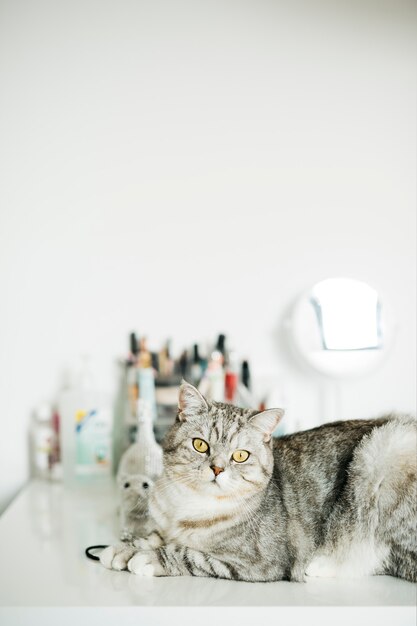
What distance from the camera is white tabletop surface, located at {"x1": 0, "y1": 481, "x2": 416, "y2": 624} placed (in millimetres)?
982

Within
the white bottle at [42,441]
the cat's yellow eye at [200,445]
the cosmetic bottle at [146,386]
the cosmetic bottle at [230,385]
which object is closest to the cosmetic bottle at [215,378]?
the cosmetic bottle at [230,385]

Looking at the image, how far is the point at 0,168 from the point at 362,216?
3.19 ft

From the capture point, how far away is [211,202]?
5.95 feet

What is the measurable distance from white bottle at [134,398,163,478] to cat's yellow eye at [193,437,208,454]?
1.17ft

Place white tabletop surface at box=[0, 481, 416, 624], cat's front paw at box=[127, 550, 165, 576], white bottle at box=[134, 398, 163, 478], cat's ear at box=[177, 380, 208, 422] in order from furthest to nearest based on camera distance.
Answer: white bottle at box=[134, 398, 163, 478] → cat's ear at box=[177, 380, 208, 422] → cat's front paw at box=[127, 550, 165, 576] → white tabletop surface at box=[0, 481, 416, 624]

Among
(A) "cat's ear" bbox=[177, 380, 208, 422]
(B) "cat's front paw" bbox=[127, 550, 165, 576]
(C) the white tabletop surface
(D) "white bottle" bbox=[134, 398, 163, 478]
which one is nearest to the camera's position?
(C) the white tabletop surface

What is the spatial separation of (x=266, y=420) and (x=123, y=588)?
363 mm

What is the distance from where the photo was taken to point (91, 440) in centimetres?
172

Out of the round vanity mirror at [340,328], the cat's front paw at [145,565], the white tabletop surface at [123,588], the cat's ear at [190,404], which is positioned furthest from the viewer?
the round vanity mirror at [340,328]

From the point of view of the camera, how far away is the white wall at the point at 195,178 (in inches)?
69.9

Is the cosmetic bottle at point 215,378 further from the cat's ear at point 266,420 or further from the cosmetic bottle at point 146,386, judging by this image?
the cat's ear at point 266,420

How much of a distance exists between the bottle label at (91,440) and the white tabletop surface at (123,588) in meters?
0.39

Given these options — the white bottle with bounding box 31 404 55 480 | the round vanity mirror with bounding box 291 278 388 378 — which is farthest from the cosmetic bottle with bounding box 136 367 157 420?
the round vanity mirror with bounding box 291 278 388 378

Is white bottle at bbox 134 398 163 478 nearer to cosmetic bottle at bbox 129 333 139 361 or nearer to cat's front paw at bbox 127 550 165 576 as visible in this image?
cosmetic bottle at bbox 129 333 139 361
